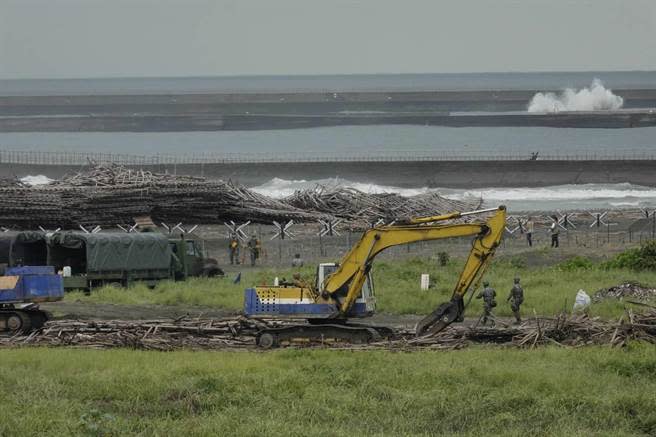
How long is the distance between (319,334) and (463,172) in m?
62.5

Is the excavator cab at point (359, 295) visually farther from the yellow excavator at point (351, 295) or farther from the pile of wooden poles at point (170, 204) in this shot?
the pile of wooden poles at point (170, 204)

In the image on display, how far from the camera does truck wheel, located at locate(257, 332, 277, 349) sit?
86.2 ft

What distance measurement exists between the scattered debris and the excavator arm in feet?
25.2

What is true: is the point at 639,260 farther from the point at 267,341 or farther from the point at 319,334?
the point at 267,341

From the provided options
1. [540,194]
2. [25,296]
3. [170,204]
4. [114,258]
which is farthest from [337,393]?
[540,194]

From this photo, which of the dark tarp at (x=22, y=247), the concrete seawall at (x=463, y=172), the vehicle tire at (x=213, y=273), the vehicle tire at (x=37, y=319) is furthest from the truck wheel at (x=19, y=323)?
the concrete seawall at (x=463, y=172)

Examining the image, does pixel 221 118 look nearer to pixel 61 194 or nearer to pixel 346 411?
pixel 61 194

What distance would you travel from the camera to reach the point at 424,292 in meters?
35.5

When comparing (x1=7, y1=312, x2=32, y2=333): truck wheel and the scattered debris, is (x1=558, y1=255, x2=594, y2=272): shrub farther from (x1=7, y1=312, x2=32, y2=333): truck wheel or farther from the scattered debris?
(x1=7, y1=312, x2=32, y2=333): truck wheel

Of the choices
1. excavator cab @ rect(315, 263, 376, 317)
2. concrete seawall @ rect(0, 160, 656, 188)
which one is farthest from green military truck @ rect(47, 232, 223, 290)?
concrete seawall @ rect(0, 160, 656, 188)

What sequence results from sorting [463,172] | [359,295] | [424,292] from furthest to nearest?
[463,172], [424,292], [359,295]

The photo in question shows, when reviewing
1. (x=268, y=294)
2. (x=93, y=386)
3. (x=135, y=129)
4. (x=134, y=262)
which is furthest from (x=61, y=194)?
(x=135, y=129)

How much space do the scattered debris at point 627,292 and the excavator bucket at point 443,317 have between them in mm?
7243

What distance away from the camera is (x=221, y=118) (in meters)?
173
